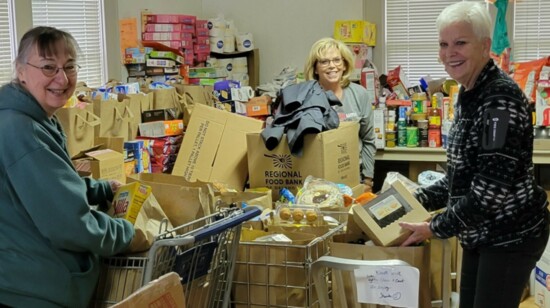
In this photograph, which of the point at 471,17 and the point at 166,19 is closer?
the point at 471,17

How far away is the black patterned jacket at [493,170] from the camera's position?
7.60ft

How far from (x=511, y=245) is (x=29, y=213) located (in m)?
1.49

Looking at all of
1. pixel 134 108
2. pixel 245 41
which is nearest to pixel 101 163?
pixel 134 108

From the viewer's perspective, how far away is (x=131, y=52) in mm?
5508

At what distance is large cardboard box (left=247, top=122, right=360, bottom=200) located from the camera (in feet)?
13.2

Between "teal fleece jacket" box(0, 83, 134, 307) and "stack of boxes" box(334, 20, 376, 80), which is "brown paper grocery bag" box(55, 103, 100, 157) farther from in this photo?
"stack of boxes" box(334, 20, 376, 80)

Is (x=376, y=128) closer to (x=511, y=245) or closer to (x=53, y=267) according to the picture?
(x=511, y=245)

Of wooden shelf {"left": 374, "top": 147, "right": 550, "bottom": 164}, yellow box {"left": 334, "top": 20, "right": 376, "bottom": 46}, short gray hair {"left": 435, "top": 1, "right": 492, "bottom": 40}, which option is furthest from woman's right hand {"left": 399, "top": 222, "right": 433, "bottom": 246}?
yellow box {"left": 334, "top": 20, "right": 376, "bottom": 46}

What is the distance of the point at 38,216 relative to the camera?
216 cm

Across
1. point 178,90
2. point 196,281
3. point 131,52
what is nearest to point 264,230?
point 196,281

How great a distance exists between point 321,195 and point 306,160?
0.49 metres

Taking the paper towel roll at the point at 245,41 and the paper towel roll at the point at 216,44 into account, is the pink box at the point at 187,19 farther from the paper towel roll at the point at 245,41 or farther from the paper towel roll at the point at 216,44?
the paper towel roll at the point at 245,41

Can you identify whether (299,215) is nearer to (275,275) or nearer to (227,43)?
(275,275)

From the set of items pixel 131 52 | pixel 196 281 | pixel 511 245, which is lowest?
pixel 196 281
